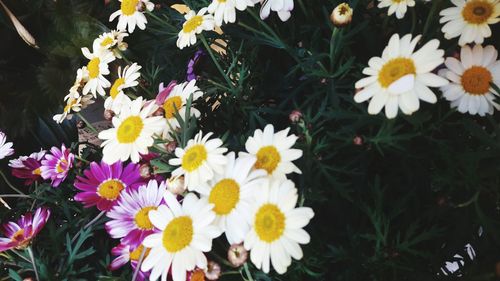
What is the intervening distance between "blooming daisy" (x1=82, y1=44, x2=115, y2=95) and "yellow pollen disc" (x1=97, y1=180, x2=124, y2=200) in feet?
0.37

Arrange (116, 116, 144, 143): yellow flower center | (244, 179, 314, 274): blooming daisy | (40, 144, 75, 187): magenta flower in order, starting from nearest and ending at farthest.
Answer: (244, 179, 314, 274): blooming daisy → (116, 116, 144, 143): yellow flower center → (40, 144, 75, 187): magenta flower

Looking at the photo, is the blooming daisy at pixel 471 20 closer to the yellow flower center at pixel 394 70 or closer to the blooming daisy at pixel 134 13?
the yellow flower center at pixel 394 70

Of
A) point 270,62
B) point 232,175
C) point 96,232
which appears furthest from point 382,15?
point 96,232

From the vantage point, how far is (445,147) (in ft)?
1.24

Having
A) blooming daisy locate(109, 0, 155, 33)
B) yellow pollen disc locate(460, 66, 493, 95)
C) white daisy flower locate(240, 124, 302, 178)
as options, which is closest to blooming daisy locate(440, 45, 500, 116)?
yellow pollen disc locate(460, 66, 493, 95)

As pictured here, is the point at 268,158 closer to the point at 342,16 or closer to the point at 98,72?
the point at 342,16

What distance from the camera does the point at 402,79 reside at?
0.33 metres

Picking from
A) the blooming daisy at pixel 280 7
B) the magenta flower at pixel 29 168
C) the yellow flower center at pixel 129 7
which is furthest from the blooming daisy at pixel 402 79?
the magenta flower at pixel 29 168

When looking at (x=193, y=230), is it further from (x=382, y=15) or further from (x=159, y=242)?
(x=382, y=15)

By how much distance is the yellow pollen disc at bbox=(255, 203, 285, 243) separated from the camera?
1.06ft

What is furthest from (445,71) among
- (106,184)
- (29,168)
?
(29,168)

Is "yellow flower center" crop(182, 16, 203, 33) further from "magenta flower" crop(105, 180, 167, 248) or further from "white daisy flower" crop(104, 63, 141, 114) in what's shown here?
"magenta flower" crop(105, 180, 167, 248)

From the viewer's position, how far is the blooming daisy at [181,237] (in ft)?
1.13

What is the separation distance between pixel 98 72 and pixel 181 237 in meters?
0.28
